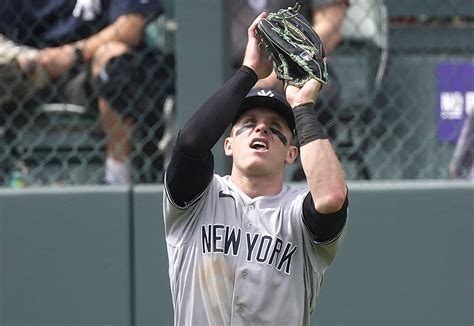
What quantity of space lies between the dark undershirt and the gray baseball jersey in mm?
45

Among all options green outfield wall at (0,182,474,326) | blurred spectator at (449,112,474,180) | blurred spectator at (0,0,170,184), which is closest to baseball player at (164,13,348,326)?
green outfield wall at (0,182,474,326)

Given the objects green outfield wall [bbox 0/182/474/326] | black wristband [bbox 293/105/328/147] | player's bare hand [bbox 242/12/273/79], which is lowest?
green outfield wall [bbox 0/182/474/326]

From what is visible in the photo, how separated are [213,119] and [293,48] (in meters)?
0.30

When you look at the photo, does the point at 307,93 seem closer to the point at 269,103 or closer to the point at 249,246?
the point at 269,103

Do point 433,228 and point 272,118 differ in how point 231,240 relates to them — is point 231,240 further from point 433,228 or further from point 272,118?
point 433,228

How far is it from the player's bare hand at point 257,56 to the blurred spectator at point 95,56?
61.1 inches

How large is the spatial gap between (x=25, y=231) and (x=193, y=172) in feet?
5.66

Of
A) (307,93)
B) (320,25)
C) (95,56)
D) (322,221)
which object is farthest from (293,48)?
(95,56)

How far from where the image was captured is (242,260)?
3.03 meters

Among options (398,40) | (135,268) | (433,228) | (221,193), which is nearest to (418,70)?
(398,40)

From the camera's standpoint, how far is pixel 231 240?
305 cm

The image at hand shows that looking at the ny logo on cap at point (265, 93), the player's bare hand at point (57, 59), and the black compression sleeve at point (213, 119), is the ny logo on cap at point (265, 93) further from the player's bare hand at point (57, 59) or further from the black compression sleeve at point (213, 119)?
the player's bare hand at point (57, 59)

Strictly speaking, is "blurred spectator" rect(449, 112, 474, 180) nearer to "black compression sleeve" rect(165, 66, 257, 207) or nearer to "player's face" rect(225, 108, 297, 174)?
"player's face" rect(225, 108, 297, 174)

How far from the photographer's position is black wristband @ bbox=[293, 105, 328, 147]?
2949 millimetres
